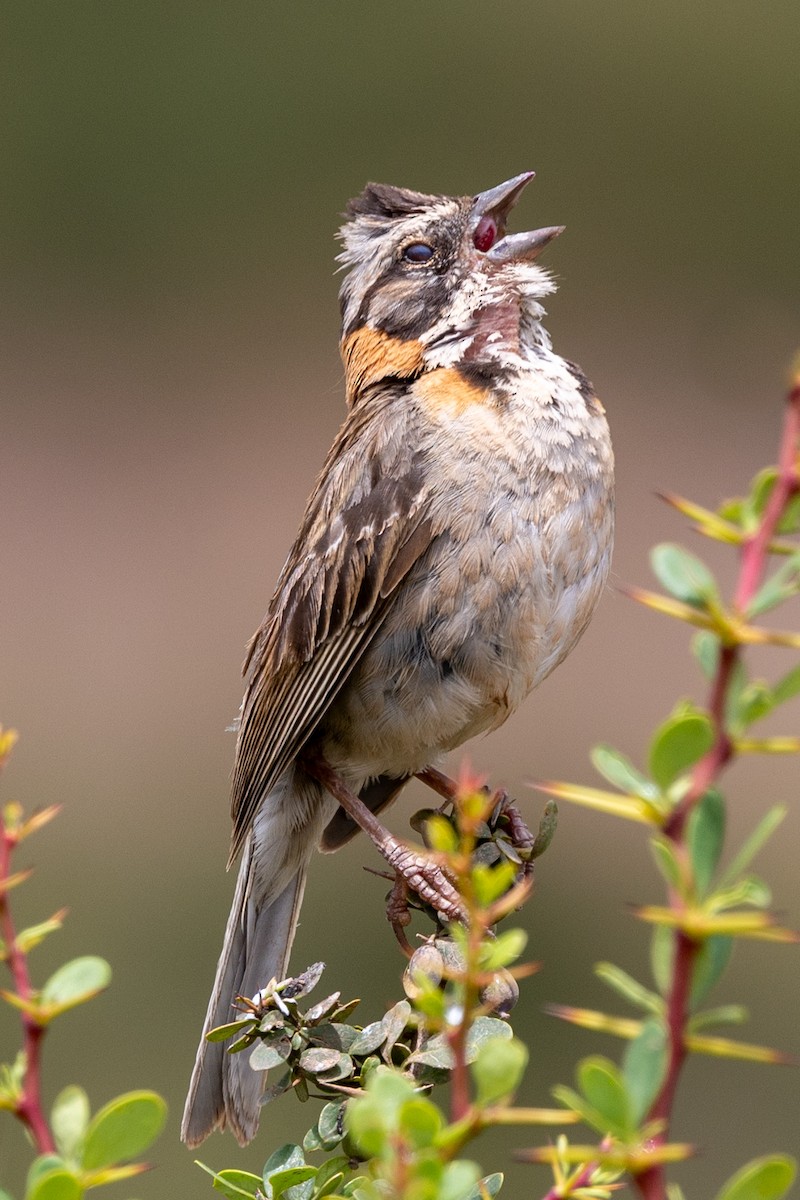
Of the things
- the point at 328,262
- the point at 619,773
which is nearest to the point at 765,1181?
the point at 619,773

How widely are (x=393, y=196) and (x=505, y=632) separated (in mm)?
845

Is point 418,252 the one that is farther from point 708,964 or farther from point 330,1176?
point 708,964

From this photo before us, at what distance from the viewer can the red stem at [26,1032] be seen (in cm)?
71

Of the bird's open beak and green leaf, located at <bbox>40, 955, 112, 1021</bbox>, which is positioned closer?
green leaf, located at <bbox>40, 955, 112, 1021</bbox>

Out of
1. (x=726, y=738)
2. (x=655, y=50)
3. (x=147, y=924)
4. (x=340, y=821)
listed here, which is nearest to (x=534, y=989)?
(x=147, y=924)

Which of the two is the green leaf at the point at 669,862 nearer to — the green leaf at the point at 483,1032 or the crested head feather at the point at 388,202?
the green leaf at the point at 483,1032

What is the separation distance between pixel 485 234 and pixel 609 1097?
2.18 meters

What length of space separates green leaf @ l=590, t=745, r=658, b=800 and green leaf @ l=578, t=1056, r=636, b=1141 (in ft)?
0.34

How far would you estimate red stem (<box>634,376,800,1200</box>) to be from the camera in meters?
0.62

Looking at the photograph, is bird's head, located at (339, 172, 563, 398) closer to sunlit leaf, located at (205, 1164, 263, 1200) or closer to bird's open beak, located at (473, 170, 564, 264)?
bird's open beak, located at (473, 170, 564, 264)

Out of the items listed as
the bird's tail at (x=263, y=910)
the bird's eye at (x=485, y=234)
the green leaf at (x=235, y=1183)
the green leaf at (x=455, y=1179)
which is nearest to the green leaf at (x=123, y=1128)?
the green leaf at (x=455, y=1179)

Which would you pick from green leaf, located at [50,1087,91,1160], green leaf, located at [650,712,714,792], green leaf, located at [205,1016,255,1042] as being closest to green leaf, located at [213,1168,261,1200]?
green leaf, located at [205,1016,255,1042]

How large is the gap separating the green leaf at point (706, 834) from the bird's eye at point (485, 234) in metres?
2.11

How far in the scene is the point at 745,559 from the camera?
2.08ft
